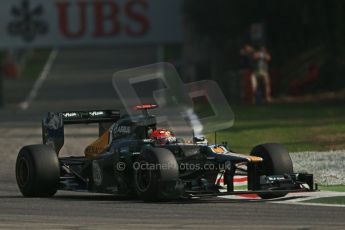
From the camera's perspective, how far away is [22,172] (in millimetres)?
15906

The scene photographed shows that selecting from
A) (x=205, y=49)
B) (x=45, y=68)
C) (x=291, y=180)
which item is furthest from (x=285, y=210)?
(x=45, y=68)

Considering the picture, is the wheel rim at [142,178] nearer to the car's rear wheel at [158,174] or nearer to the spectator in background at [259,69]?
the car's rear wheel at [158,174]

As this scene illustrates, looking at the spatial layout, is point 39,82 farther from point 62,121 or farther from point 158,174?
point 158,174

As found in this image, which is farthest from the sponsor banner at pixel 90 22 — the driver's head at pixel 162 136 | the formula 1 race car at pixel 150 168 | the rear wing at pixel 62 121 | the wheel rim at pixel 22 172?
the driver's head at pixel 162 136

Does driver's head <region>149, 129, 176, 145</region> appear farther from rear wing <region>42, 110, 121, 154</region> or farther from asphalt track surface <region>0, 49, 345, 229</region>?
rear wing <region>42, 110, 121, 154</region>

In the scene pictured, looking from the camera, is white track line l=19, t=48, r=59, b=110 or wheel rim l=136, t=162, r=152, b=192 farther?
white track line l=19, t=48, r=59, b=110

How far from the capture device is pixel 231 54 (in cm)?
4869

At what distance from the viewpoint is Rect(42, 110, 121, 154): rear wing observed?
16547mm

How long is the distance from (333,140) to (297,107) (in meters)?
11.2

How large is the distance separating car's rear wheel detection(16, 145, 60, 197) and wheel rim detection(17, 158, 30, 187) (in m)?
0.08

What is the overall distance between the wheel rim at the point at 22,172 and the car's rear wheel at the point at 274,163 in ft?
9.52

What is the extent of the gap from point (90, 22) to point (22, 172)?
40.4 meters

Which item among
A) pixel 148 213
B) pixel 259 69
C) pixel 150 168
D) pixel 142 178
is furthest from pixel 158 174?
pixel 259 69

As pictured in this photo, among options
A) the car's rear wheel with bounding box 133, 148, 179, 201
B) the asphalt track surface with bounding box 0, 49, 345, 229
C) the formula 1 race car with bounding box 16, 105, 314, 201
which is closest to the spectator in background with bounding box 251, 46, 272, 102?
the asphalt track surface with bounding box 0, 49, 345, 229
